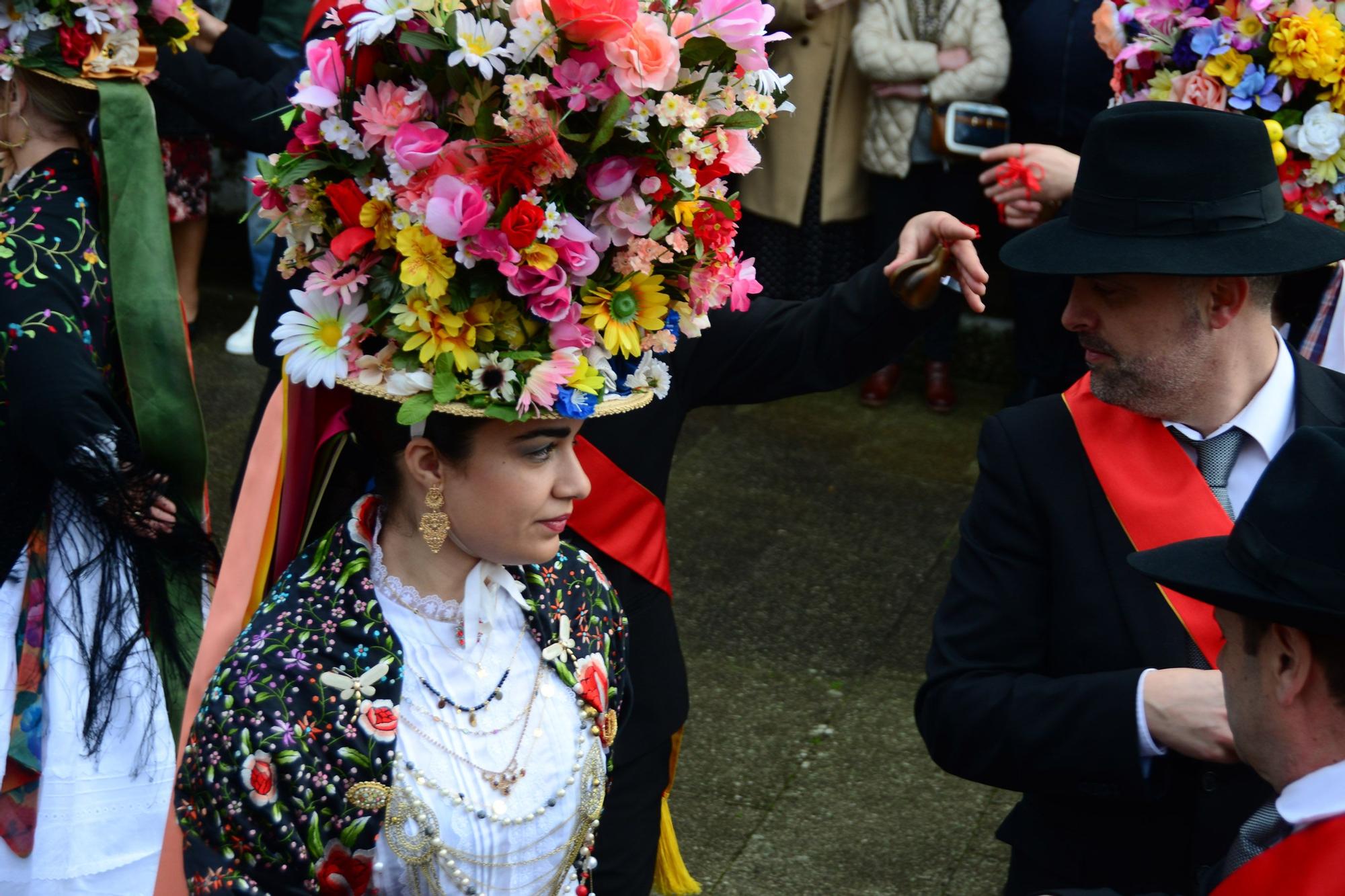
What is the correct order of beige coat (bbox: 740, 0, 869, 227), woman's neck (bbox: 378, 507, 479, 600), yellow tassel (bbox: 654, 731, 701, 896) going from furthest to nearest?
beige coat (bbox: 740, 0, 869, 227)
yellow tassel (bbox: 654, 731, 701, 896)
woman's neck (bbox: 378, 507, 479, 600)

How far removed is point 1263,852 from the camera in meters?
1.87

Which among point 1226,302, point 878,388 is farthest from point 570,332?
point 878,388

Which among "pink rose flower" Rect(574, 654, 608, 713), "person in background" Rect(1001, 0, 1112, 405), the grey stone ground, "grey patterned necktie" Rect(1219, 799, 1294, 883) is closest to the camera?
"grey patterned necktie" Rect(1219, 799, 1294, 883)

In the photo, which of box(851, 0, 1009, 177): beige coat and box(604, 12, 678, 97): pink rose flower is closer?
box(604, 12, 678, 97): pink rose flower

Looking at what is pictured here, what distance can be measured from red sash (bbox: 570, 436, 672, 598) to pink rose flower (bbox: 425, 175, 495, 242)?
878 millimetres

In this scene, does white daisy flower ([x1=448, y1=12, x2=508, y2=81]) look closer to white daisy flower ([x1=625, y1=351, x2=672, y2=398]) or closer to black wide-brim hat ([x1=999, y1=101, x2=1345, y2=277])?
white daisy flower ([x1=625, y1=351, x2=672, y2=398])

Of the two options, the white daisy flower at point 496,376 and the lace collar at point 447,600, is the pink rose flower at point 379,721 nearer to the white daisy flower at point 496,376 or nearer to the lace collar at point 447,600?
the lace collar at point 447,600

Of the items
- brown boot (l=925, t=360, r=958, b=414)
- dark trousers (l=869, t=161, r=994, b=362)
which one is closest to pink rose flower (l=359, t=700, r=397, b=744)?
dark trousers (l=869, t=161, r=994, b=362)

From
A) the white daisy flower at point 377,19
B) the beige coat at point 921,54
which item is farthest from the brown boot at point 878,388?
the white daisy flower at point 377,19

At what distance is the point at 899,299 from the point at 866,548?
2.83 m

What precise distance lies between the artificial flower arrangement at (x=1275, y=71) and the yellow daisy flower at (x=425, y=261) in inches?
75.4

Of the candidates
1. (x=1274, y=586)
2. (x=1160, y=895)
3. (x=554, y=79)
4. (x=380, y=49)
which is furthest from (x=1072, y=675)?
(x=380, y=49)

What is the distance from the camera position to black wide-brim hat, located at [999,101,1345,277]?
244 cm

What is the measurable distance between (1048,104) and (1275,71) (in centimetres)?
283
